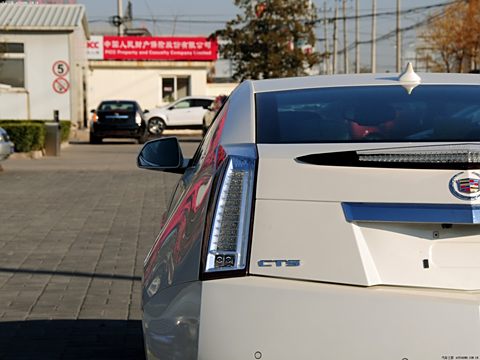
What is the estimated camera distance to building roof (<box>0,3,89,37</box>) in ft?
127

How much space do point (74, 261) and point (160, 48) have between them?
4490 centimetres

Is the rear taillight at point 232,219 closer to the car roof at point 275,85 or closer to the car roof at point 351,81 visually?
the car roof at point 275,85

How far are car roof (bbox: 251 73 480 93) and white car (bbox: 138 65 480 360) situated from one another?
96 centimetres

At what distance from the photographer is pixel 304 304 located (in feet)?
11.1

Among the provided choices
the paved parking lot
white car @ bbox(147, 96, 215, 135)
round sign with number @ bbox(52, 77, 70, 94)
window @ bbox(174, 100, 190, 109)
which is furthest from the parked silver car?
window @ bbox(174, 100, 190, 109)

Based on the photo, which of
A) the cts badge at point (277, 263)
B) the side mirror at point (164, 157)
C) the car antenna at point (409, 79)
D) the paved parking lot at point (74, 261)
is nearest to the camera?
the cts badge at point (277, 263)

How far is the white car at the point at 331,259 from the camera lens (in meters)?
3.35

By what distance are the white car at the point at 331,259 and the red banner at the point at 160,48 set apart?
48.5 meters

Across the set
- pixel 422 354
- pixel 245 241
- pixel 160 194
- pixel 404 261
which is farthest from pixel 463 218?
pixel 160 194

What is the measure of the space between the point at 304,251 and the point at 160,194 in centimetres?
1231

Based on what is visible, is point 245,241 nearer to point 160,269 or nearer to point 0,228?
point 160,269

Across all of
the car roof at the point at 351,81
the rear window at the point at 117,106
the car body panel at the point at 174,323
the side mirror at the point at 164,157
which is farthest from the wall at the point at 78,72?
the car body panel at the point at 174,323

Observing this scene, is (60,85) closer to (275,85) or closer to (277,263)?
(275,85)

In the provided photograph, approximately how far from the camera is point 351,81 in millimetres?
4789
